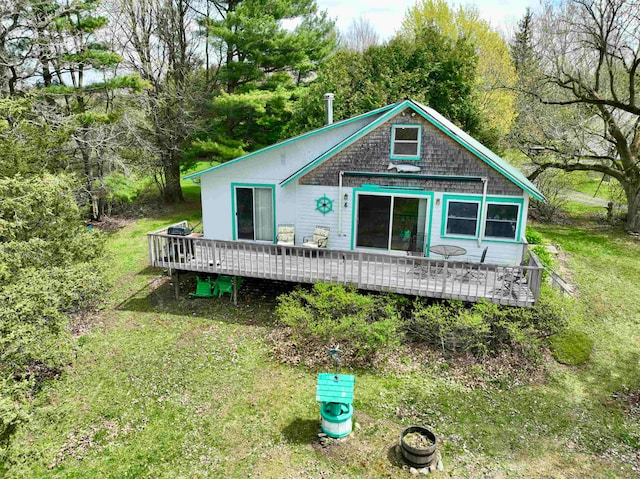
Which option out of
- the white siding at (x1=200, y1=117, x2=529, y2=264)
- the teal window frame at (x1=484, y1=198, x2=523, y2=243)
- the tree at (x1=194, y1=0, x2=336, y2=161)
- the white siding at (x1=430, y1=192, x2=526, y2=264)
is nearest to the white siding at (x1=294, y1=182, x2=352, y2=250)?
the white siding at (x1=200, y1=117, x2=529, y2=264)

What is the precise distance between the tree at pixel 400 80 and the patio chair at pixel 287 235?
1213 cm

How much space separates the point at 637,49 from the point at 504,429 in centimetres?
1976

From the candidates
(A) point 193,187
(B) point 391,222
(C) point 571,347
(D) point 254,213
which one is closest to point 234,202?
(D) point 254,213

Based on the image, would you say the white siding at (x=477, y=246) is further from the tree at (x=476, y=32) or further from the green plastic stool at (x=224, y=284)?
the tree at (x=476, y=32)

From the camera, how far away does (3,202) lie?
26.5 ft

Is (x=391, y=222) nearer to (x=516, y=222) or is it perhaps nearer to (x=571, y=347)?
(x=516, y=222)

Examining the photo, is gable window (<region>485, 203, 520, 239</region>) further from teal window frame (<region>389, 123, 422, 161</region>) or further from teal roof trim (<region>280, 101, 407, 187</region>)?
teal roof trim (<region>280, 101, 407, 187</region>)

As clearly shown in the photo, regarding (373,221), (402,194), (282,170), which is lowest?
(373,221)

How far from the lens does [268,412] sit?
27.0 feet

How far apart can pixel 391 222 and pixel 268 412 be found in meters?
6.74

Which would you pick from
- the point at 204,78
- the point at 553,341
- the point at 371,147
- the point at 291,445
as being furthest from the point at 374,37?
the point at 291,445

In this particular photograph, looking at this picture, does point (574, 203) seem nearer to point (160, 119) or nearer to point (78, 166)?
point (160, 119)

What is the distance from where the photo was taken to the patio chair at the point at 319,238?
13250mm

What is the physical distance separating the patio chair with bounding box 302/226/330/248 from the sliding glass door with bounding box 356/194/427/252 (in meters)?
0.96
